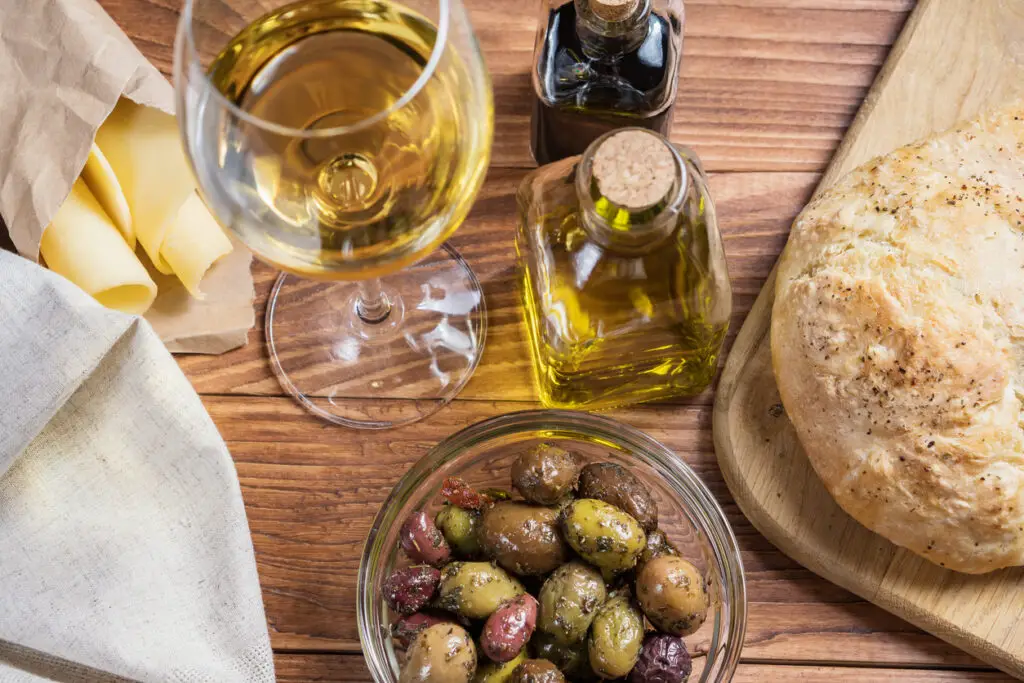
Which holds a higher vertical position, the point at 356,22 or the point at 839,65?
the point at 356,22

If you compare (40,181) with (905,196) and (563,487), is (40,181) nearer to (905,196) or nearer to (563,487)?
(563,487)

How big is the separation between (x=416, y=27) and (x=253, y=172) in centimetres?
19

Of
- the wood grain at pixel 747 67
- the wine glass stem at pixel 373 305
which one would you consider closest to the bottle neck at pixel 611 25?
the wood grain at pixel 747 67

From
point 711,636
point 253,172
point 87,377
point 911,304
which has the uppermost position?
point 253,172

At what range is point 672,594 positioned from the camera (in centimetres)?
92

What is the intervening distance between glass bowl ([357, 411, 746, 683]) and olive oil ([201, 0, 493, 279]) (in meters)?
0.23

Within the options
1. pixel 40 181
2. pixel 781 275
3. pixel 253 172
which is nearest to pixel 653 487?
pixel 781 275

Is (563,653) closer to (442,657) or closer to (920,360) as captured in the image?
(442,657)

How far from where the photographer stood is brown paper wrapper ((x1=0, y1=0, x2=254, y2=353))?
111cm

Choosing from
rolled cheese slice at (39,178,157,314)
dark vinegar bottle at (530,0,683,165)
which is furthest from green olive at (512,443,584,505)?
rolled cheese slice at (39,178,157,314)

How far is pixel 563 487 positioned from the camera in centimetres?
98

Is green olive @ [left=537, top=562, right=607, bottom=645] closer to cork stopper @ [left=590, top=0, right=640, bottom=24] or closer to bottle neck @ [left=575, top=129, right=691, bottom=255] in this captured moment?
bottle neck @ [left=575, top=129, right=691, bottom=255]

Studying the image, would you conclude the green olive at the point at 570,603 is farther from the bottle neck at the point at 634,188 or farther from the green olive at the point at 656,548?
the bottle neck at the point at 634,188

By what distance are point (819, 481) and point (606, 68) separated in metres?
0.48
